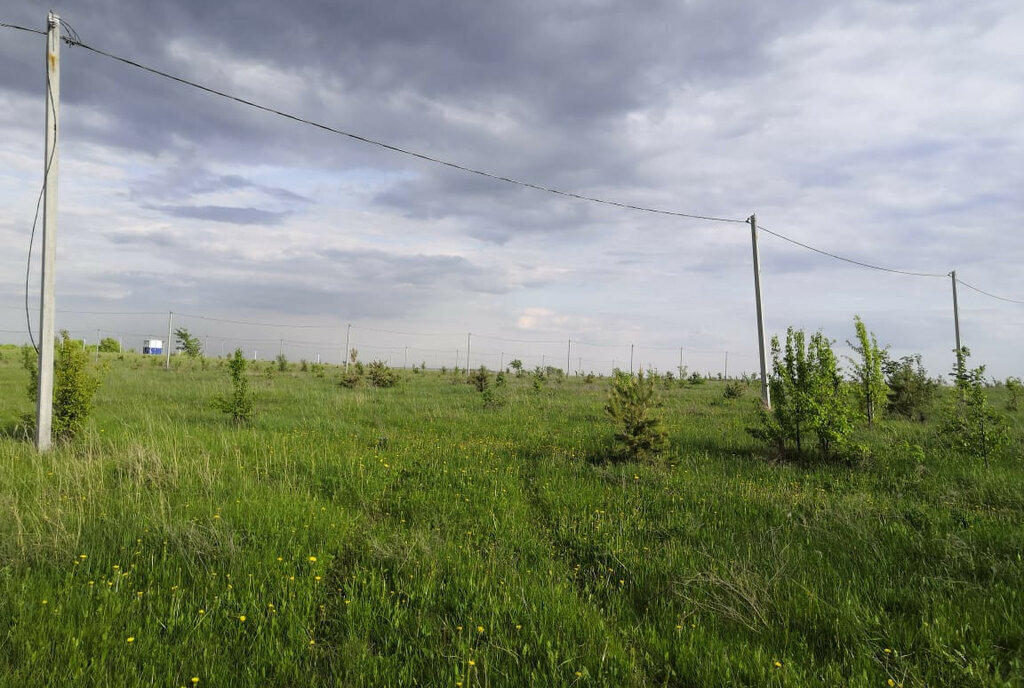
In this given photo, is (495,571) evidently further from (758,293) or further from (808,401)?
(758,293)

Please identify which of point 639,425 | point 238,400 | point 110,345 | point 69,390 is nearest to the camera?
point 639,425

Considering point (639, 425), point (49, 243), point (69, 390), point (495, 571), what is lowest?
point (495, 571)

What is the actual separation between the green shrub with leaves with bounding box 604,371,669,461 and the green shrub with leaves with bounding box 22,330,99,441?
8.98 m

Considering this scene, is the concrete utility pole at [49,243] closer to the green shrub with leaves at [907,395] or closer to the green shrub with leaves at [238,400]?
the green shrub with leaves at [238,400]

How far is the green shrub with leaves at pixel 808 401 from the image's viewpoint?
8008 millimetres

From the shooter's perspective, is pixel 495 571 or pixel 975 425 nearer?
pixel 495 571

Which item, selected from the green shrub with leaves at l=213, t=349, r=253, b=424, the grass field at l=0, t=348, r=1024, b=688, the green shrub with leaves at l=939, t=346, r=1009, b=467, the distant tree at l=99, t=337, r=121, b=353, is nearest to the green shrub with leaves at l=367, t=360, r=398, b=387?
the green shrub with leaves at l=213, t=349, r=253, b=424

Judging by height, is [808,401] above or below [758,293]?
below

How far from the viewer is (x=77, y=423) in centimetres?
836

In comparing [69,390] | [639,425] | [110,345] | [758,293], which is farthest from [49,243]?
[110,345]

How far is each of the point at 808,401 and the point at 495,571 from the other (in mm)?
6419

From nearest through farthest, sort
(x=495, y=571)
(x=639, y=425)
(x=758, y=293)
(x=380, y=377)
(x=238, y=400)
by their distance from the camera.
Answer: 1. (x=495, y=571)
2. (x=639, y=425)
3. (x=238, y=400)
4. (x=758, y=293)
5. (x=380, y=377)

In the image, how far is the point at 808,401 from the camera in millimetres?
8055

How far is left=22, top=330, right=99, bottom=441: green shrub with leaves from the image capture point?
8.26 meters
